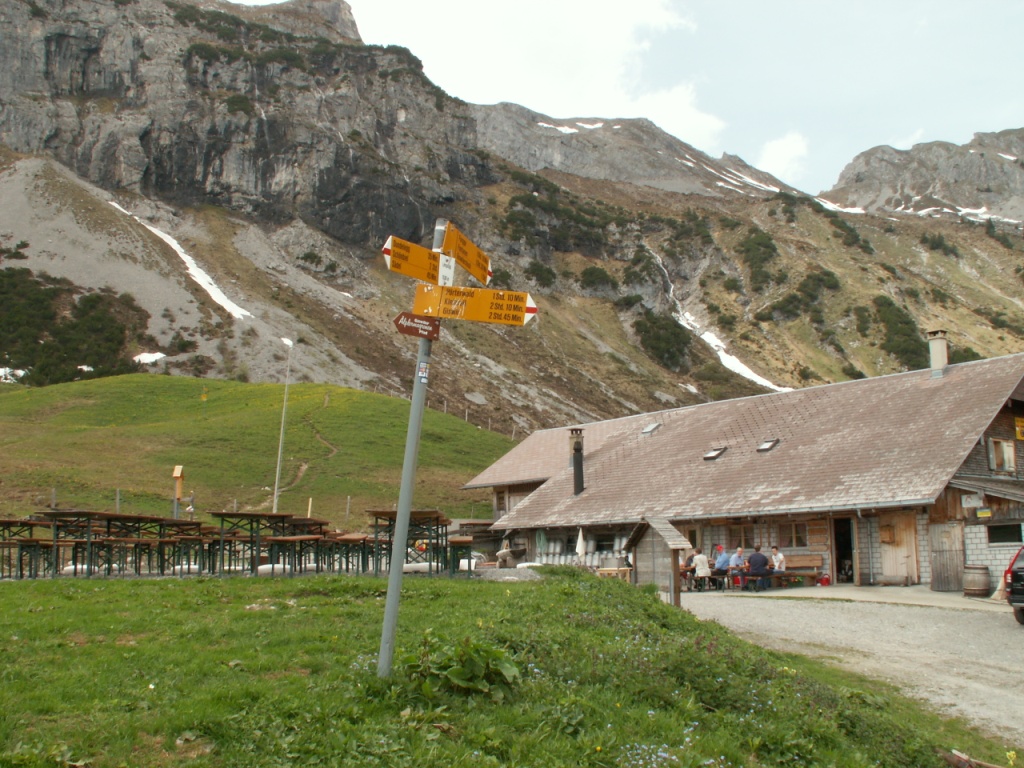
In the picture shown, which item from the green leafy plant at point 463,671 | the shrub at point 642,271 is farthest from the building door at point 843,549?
the shrub at point 642,271

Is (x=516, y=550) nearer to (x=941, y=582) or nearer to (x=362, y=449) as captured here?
(x=941, y=582)

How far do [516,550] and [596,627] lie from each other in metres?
19.5

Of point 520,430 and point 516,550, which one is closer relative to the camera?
point 516,550

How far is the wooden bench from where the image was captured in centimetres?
2273

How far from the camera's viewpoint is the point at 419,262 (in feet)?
22.2

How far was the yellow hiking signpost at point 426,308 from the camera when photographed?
6.59m

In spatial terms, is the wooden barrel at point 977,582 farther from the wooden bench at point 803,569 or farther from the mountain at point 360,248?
the mountain at point 360,248

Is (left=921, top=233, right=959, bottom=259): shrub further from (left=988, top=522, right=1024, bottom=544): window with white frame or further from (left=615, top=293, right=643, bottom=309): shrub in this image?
(left=988, top=522, right=1024, bottom=544): window with white frame

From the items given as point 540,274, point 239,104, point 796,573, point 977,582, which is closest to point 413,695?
point 977,582

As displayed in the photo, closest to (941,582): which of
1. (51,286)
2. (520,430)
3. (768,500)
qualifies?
(768,500)

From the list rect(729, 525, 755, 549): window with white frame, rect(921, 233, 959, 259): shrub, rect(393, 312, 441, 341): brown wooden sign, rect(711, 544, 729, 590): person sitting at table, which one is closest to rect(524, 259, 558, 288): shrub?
rect(921, 233, 959, 259): shrub

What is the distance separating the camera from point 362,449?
4491 cm

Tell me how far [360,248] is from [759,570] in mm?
85128

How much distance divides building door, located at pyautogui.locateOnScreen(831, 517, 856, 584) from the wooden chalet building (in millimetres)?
35
